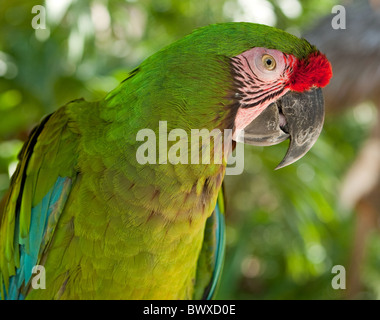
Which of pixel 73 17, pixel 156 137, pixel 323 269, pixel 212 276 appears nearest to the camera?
pixel 156 137

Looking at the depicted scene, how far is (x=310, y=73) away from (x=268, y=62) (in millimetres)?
90

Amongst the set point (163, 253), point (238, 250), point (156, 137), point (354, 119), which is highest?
point (354, 119)

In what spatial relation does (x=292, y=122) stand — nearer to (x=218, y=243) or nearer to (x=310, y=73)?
(x=310, y=73)

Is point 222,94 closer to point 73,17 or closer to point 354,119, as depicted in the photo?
point 73,17

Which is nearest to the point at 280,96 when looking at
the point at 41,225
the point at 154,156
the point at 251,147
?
the point at 154,156

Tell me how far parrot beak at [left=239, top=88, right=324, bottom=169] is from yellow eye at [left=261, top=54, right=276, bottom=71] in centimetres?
8

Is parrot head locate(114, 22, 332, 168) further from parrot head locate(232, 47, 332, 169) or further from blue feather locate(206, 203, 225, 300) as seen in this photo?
blue feather locate(206, 203, 225, 300)

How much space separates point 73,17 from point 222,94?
1558 mm

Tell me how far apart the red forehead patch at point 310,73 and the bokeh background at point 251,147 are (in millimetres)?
1021

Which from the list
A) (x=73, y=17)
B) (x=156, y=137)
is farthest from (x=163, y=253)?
(x=73, y=17)

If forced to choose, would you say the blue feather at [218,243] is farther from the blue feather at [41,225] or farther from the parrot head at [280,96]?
the blue feather at [41,225]

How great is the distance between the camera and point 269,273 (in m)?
3.54

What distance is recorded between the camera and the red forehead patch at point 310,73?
872mm

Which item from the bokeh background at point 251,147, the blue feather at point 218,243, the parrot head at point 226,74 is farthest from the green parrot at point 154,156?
the bokeh background at point 251,147
